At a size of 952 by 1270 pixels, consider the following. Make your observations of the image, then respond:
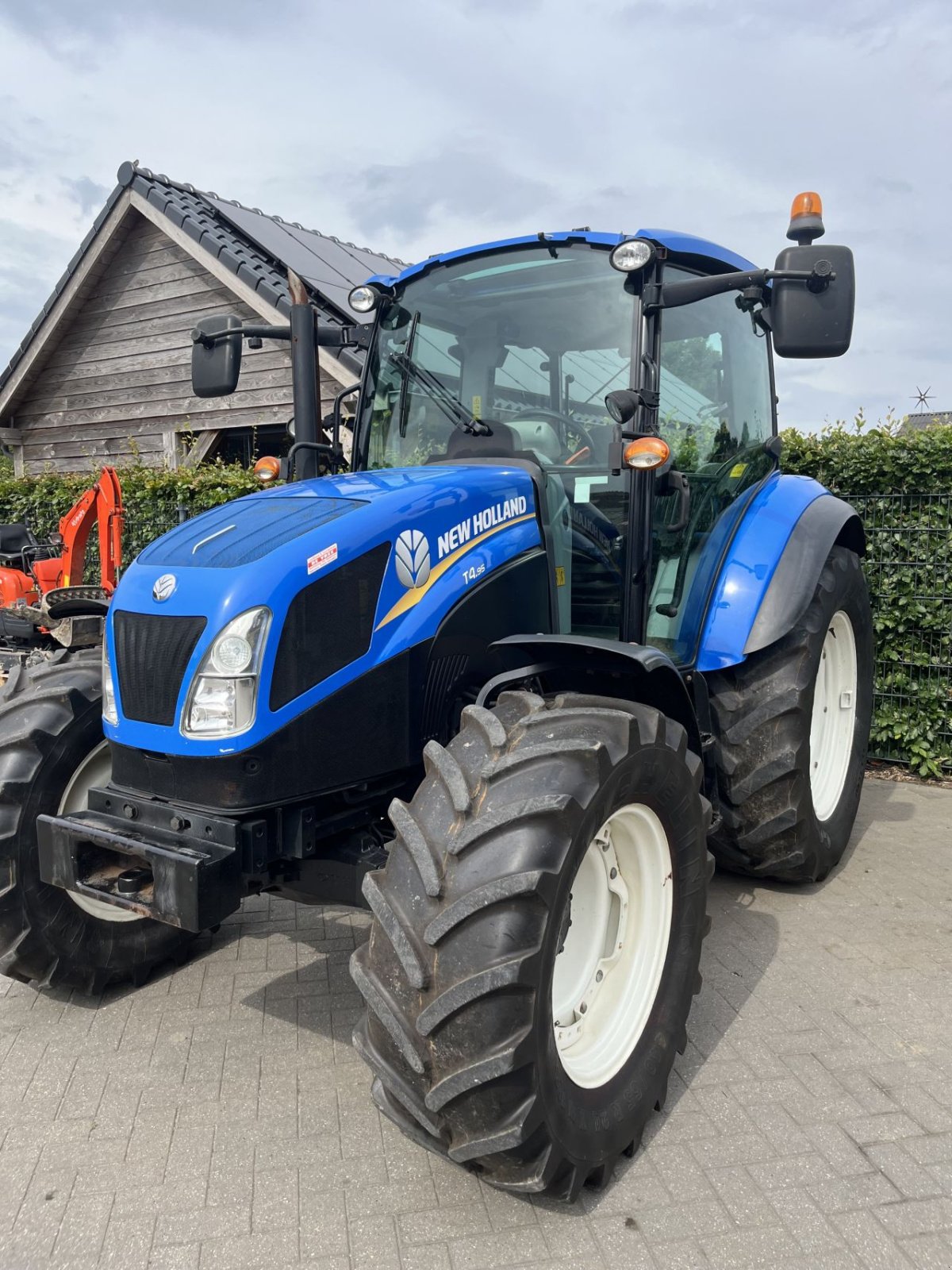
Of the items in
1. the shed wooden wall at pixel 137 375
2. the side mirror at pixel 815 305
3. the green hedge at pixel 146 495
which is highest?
the shed wooden wall at pixel 137 375

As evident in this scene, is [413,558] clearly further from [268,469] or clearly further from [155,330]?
[155,330]

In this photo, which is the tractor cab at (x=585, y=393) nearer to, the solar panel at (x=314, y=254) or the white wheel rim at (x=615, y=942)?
the white wheel rim at (x=615, y=942)

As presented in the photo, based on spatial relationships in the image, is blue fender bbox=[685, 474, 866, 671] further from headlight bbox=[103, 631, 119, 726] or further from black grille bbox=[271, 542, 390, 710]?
headlight bbox=[103, 631, 119, 726]

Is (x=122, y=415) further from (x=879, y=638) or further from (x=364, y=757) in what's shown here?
(x=364, y=757)

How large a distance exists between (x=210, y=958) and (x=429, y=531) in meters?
1.81

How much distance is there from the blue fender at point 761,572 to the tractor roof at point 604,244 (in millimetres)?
955

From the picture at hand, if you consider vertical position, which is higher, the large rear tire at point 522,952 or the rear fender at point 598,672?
the rear fender at point 598,672

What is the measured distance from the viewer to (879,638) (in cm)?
578

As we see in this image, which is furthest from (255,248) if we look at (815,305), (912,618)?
(815,305)

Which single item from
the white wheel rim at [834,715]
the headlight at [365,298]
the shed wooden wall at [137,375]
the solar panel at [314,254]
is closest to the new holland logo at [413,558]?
the headlight at [365,298]

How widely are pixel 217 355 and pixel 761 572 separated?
2139 millimetres

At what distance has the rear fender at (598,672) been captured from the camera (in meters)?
2.53

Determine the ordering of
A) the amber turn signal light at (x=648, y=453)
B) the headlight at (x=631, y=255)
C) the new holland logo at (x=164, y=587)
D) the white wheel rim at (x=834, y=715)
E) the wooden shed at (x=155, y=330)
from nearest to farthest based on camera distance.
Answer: the new holland logo at (x=164, y=587)
the amber turn signal light at (x=648, y=453)
the headlight at (x=631, y=255)
the white wheel rim at (x=834, y=715)
the wooden shed at (x=155, y=330)

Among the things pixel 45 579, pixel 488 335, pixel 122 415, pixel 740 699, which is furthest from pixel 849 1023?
pixel 122 415
